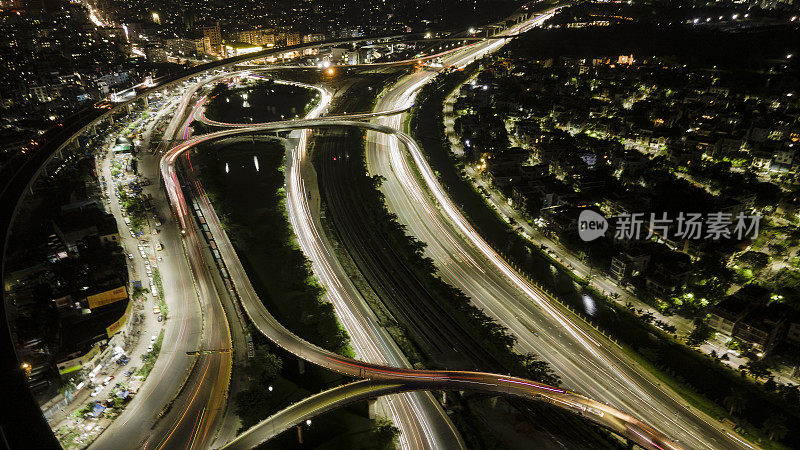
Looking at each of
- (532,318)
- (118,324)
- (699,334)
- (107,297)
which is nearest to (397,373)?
(532,318)

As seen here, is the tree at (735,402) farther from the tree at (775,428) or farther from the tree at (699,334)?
the tree at (699,334)

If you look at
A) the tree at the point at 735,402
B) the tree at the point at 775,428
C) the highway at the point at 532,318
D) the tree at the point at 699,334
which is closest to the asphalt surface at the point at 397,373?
the highway at the point at 532,318

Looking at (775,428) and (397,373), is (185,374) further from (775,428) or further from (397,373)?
(775,428)

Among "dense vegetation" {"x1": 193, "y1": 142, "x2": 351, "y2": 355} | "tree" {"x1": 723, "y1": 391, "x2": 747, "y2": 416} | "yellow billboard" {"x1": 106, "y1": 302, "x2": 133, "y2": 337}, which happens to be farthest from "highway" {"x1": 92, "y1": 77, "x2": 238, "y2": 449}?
"tree" {"x1": 723, "y1": 391, "x2": 747, "y2": 416}

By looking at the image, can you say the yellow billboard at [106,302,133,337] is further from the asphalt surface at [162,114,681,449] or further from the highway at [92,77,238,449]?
the asphalt surface at [162,114,681,449]

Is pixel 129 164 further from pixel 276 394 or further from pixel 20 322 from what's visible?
pixel 276 394
